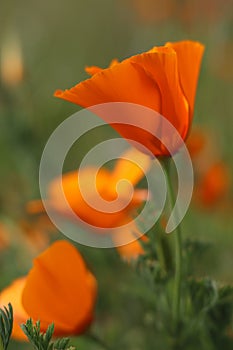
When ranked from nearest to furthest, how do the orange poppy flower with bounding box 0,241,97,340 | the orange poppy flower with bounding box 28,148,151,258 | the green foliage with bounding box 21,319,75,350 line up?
the green foliage with bounding box 21,319,75,350, the orange poppy flower with bounding box 0,241,97,340, the orange poppy flower with bounding box 28,148,151,258

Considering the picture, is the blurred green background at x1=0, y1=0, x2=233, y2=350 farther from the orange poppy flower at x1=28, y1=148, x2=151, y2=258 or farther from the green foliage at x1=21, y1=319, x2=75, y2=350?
the green foliage at x1=21, y1=319, x2=75, y2=350

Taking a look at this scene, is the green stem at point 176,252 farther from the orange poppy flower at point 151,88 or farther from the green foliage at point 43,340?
the green foliage at point 43,340

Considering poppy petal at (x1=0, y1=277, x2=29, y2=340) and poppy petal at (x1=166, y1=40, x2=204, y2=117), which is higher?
poppy petal at (x1=166, y1=40, x2=204, y2=117)

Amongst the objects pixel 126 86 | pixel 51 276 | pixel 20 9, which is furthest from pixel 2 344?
pixel 20 9

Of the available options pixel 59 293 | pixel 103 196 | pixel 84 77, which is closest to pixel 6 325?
pixel 59 293

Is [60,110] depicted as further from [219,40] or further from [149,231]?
[149,231]

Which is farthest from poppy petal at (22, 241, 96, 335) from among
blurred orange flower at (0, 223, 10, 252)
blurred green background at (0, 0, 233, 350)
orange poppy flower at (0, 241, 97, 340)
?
blurred orange flower at (0, 223, 10, 252)

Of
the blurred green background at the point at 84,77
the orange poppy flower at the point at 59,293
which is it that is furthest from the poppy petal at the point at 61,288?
the blurred green background at the point at 84,77
